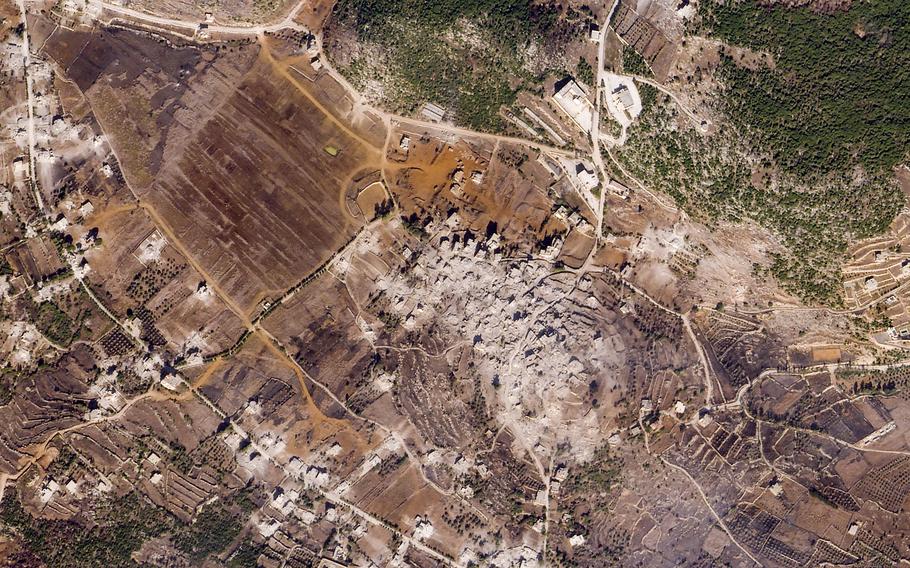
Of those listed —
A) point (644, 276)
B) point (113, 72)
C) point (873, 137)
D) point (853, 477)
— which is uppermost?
point (113, 72)

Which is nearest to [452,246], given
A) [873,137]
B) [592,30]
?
[592,30]

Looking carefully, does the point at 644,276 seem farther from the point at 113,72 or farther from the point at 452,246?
the point at 113,72

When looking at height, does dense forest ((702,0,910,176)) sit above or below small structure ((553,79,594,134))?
below

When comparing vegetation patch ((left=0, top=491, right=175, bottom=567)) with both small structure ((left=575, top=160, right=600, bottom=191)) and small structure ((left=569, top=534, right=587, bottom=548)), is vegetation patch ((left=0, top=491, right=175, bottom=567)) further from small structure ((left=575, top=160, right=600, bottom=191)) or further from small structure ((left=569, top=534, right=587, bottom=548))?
small structure ((left=575, top=160, right=600, bottom=191))

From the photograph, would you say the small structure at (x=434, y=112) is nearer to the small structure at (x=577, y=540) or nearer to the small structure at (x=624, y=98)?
the small structure at (x=624, y=98)

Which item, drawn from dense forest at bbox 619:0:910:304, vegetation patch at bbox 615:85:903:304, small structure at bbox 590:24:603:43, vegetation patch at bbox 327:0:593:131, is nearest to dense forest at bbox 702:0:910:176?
dense forest at bbox 619:0:910:304

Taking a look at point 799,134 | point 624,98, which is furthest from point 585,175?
point 799,134

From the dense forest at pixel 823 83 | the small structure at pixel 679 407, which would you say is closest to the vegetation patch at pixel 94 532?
the small structure at pixel 679 407

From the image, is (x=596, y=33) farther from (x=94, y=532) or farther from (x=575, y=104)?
(x=94, y=532)

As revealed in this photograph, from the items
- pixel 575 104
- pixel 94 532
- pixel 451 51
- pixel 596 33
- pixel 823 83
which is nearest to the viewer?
pixel 94 532

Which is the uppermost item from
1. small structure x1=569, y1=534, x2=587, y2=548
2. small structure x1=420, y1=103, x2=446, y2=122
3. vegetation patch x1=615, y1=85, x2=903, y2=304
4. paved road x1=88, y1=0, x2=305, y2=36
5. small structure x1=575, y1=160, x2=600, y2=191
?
paved road x1=88, y1=0, x2=305, y2=36

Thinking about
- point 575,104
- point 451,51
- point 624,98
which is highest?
point 451,51
